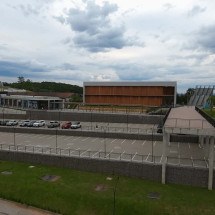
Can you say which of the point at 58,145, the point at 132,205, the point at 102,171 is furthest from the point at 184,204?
the point at 58,145

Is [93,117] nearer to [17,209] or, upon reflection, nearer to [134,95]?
[134,95]

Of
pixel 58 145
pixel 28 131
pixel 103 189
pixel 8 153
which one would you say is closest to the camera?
pixel 103 189

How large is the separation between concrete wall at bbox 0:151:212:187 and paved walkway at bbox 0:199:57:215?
9.63 meters

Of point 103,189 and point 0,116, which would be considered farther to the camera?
point 0,116

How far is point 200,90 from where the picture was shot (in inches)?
4510

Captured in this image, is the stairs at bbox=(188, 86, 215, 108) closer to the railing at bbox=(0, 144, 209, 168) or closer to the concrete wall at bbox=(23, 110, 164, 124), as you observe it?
the concrete wall at bbox=(23, 110, 164, 124)

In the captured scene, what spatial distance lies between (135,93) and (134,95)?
67 centimetres

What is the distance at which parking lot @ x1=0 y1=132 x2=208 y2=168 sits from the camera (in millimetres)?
35750

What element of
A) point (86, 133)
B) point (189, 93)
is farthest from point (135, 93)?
point (189, 93)

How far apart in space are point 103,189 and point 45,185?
568 cm

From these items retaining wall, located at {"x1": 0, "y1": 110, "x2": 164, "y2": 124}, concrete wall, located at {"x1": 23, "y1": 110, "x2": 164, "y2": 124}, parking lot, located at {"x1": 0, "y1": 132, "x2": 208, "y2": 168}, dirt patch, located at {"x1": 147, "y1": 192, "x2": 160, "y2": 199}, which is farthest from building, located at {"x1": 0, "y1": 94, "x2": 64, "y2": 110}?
dirt patch, located at {"x1": 147, "y1": 192, "x2": 160, "y2": 199}

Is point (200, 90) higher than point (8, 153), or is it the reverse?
point (200, 90)

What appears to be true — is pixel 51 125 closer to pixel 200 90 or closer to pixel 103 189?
pixel 103 189

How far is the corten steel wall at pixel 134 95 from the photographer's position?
93000 millimetres
